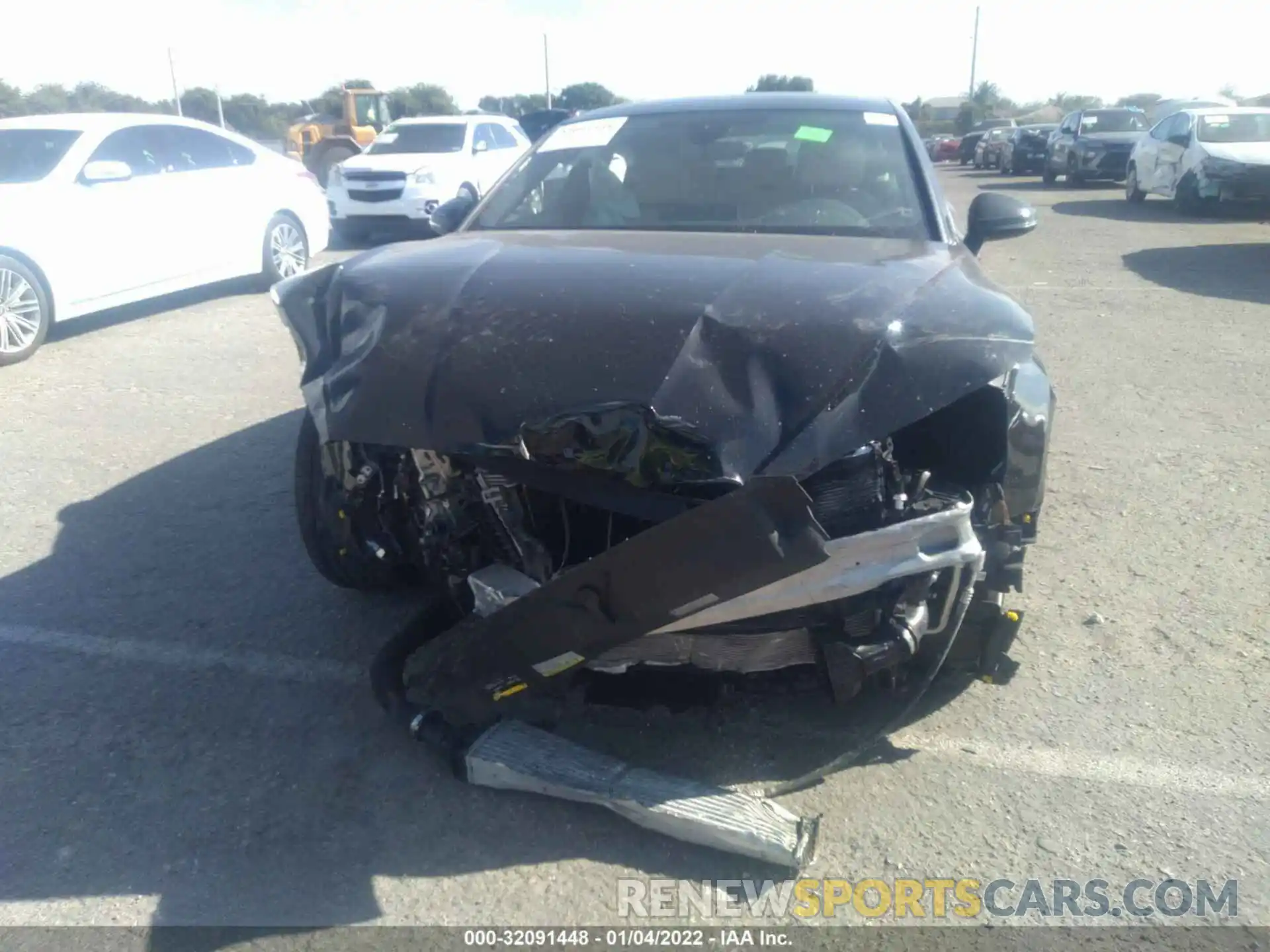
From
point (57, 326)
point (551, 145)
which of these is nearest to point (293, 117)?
point (57, 326)

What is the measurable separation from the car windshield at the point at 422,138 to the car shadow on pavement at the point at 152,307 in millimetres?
4786

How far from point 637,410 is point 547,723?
1128 millimetres

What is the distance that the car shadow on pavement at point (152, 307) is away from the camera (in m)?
8.59

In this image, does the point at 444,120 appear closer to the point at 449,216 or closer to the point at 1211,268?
the point at 1211,268

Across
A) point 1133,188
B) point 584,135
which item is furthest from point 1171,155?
point 584,135

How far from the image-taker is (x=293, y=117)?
5422 cm

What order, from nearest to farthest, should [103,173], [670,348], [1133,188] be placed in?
[670,348]
[103,173]
[1133,188]

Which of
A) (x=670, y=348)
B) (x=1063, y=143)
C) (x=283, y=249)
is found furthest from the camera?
(x=1063, y=143)

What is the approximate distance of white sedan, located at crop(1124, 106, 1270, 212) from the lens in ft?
48.9

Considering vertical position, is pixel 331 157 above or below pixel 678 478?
below

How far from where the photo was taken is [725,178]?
13.5 ft

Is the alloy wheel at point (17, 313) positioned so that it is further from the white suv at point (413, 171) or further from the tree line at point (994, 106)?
the tree line at point (994, 106)

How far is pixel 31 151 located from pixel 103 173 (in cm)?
66

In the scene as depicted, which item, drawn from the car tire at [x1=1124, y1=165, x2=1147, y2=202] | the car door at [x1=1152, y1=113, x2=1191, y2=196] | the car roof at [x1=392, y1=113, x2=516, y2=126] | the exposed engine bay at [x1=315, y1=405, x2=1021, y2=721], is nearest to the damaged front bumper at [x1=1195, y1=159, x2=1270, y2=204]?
the car door at [x1=1152, y1=113, x2=1191, y2=196]
